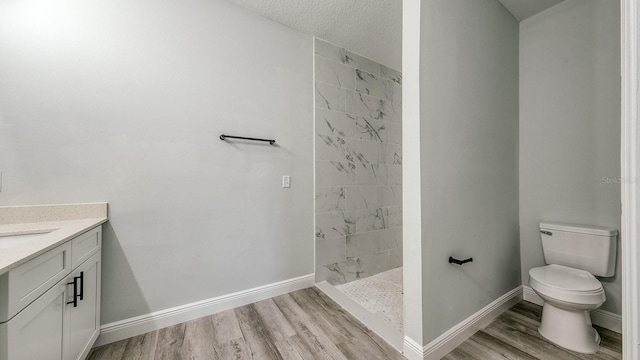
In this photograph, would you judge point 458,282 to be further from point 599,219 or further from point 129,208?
point 129,208

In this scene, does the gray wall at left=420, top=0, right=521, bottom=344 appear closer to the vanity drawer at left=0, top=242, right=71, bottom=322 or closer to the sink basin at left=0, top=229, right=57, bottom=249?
the vanity drawer at left=0, top=242, right=71, bottom=322

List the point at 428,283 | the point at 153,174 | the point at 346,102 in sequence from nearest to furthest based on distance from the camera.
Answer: the point at 428,283 < the point at 153,174 < the point at 346,102

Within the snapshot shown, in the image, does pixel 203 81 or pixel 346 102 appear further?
pixel 346 102

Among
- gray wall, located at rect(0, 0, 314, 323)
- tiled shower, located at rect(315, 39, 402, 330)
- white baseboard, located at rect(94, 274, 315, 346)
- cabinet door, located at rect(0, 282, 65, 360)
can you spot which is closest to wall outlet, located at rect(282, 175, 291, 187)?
gray wall, located at rect(0, 0, 314, 323)

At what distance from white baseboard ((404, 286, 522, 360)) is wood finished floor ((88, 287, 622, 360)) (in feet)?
0.13

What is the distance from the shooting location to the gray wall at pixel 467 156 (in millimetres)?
1375

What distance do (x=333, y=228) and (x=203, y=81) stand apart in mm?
1776

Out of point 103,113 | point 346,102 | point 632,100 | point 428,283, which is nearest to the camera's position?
point 632,100

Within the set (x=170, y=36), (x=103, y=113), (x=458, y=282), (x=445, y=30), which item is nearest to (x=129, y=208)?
(x=103, y=113)

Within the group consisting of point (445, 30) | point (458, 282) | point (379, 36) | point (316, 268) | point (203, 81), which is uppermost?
point (379, 36)

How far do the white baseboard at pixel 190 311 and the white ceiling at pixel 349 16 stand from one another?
2390 millimetres

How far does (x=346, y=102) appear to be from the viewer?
251 cm

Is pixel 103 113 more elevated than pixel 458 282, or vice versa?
pixel 103 113

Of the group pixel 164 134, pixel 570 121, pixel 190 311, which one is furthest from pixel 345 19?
pixel 190 311
